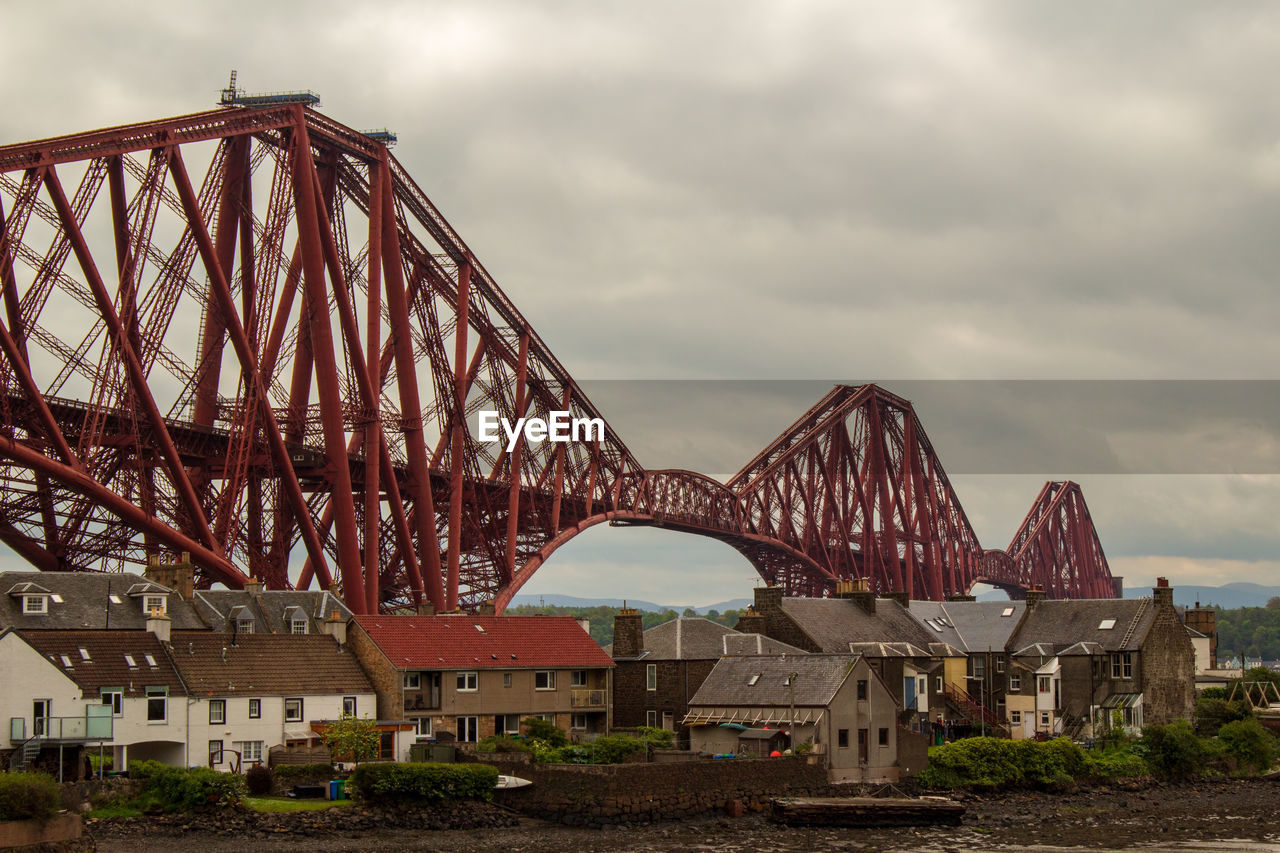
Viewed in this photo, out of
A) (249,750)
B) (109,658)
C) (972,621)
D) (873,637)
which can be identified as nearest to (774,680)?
(873,637)

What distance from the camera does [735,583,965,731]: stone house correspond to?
262 feet

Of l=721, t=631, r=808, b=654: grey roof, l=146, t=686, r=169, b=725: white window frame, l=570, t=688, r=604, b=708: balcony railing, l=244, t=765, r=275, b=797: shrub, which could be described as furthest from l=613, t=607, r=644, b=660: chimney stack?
l=146, t=686, r=169, b=725: white window frame

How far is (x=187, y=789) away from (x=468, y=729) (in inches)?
711

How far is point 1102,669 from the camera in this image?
3396 inches

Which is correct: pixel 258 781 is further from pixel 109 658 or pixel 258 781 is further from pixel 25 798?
pixel 25 798

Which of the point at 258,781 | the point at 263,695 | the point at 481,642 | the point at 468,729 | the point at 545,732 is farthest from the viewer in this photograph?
the point at 481,642

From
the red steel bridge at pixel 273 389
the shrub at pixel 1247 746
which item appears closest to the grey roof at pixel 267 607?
the red steel bridge at pixel 273 389

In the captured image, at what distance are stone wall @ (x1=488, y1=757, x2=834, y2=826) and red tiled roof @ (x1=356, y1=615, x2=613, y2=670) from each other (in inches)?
346

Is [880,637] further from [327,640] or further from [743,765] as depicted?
[327,640]

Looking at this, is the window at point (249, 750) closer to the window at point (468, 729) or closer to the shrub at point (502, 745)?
the shrub at point (502, 745)

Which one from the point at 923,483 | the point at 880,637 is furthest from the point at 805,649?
the point at 923,483

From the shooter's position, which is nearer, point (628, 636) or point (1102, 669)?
point (628, 636)

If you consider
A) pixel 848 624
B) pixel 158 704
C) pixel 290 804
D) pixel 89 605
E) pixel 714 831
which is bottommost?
pixel 714 831

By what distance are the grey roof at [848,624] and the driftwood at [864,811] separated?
1977 centimetres
